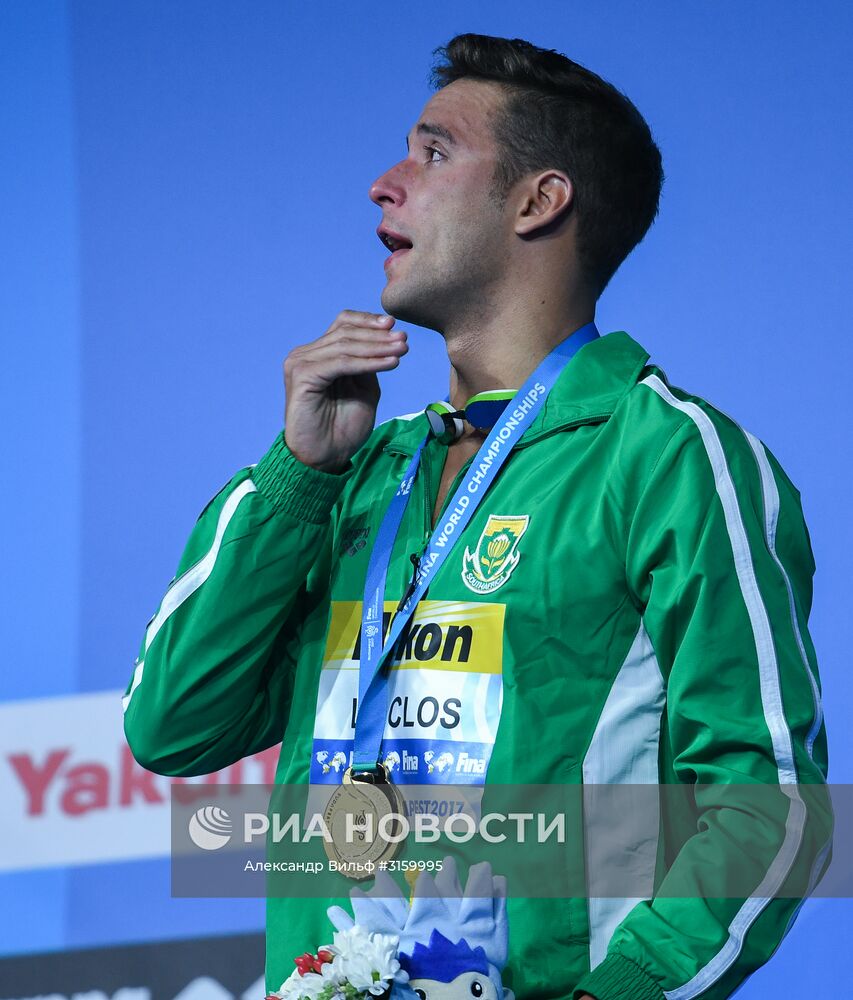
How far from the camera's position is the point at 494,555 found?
143 centimetres

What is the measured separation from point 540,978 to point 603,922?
3.0 inches

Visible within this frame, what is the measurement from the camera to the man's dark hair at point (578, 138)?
1692mm

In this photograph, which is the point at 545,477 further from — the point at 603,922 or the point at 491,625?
the point at 603,922

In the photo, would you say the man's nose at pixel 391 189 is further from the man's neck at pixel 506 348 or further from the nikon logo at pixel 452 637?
the nikon logo at pixel 452 637

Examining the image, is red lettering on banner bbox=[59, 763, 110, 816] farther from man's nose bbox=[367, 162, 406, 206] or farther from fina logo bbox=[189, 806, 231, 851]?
man's nose bbox=[367, 162, 406, 206]

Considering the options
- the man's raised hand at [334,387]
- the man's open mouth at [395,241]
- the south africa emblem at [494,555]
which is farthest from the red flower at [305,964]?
the man's open mouth at [395,241]

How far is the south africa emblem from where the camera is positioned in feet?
4.63

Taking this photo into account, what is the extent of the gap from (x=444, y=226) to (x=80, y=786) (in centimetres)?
125

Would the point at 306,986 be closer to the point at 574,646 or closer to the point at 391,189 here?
the point at 574,646

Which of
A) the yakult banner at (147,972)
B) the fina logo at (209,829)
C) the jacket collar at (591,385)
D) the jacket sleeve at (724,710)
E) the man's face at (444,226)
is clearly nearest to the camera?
the jacket sleeve at (724,710)

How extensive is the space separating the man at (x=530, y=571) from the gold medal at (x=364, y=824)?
0.14 feet

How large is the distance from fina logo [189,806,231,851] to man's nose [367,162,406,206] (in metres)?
0.74

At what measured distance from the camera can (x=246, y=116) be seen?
2.57m

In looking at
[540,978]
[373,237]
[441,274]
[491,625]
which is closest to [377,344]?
[441,274]
